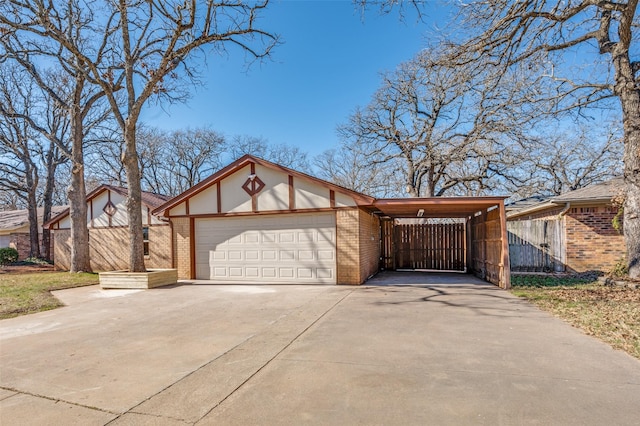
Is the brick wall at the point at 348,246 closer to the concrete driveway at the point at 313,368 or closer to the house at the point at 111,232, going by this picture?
the concrete driveway at the point at 313,368

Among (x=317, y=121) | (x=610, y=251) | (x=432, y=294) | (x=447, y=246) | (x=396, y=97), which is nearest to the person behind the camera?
(x=432, y=294)

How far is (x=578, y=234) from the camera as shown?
11.8 meters

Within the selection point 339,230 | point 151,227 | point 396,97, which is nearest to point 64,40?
point 151,227

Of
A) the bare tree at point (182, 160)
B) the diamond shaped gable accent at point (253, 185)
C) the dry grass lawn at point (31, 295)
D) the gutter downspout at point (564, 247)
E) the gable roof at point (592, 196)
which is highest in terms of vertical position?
the bare tree at point (182, 160)

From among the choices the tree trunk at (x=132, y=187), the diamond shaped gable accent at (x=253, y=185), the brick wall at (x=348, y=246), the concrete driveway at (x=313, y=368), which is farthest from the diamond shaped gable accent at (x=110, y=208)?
the brick wall at (x=348, y=246)

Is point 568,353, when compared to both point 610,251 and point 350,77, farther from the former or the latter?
point 350,77

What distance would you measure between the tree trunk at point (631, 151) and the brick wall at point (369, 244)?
7.15 m

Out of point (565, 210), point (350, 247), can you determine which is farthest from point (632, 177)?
point (350, 247)

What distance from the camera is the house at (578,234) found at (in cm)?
1141

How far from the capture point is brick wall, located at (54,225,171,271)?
1527cm

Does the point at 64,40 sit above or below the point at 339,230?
above

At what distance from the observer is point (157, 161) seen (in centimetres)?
3347

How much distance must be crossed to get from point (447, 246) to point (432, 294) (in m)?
6.96

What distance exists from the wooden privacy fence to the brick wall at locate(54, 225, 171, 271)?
1442 centimetres
